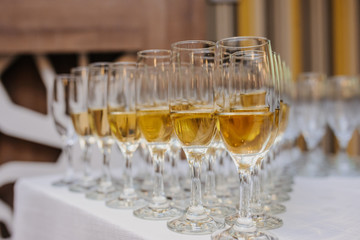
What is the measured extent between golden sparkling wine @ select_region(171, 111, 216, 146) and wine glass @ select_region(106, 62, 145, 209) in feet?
0.70

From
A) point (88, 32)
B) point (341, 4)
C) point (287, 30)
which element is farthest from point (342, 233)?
point (341, 4)

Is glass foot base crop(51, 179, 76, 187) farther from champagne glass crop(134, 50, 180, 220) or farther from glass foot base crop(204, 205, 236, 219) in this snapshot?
glass foot base crop(204, 205, 236, 219)

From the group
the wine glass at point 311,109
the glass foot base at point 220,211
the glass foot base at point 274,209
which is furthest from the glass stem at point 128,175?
the wine glass at point 311,109

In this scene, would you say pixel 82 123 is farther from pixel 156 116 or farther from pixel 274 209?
pixel 274 209

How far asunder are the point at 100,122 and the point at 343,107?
0.94 m

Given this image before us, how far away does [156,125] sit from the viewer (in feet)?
2.51

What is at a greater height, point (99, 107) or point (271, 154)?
point (99, 107)

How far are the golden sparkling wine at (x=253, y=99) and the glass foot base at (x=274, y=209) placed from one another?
285mm

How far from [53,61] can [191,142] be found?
1.97 m

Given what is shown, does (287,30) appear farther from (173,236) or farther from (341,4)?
(173,236)

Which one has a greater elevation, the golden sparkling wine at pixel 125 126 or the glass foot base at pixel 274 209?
the golden sparkling wine at pixel 125 126

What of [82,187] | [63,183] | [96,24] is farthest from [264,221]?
[96,24]

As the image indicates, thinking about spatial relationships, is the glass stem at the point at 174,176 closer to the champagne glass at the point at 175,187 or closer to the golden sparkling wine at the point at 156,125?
the champagne glass at the point at 175,187

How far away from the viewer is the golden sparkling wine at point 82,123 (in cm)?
108
